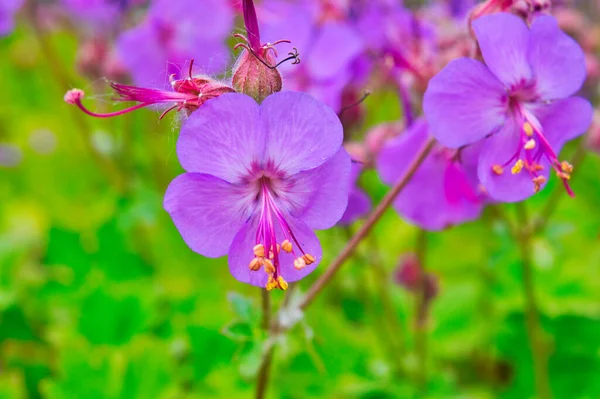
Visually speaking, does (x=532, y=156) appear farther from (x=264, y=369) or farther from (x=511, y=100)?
(x=264, y=369)

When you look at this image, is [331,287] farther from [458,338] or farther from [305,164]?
[305,164]

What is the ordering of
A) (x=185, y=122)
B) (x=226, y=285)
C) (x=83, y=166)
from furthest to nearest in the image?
1. (x=83, y=166)
2. (x=226, y=285)
3. (x=185, y=122)

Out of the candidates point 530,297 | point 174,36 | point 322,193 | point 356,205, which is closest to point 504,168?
point 322,193

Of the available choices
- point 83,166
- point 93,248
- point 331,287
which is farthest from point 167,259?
point 83,166

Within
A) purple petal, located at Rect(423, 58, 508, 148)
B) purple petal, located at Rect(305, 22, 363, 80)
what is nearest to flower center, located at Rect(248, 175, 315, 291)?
purple petal, located at Rect(423, 58, 508, 148)

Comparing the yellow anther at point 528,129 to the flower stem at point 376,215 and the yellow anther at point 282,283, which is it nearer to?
the flower stem at point 376,215

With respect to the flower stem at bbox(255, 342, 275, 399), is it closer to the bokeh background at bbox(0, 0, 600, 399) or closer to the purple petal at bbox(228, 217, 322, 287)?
the bokeh background at bbox(0, 0, 600, 399)
